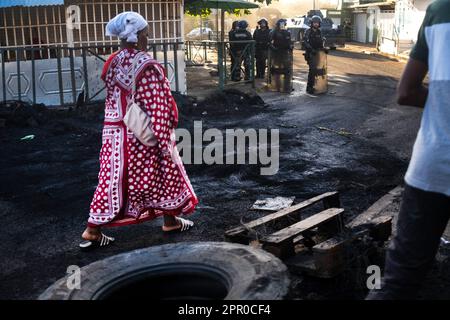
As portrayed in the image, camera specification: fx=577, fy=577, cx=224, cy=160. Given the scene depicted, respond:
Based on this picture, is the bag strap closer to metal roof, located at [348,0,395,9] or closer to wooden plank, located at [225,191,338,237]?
wooden plank, located at [225,191,338,237]

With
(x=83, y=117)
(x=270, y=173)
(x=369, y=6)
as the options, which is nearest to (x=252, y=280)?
(x=270, y=173)

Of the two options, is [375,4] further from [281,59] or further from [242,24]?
[281,59]

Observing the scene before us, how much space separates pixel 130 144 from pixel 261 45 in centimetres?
1313

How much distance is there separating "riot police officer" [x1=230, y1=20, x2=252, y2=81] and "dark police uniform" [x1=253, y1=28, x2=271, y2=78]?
137cm

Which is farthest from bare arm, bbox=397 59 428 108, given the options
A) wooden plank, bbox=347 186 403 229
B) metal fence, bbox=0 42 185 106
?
metal fence, bbox=0 42 185 106

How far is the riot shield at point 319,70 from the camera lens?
1320cm

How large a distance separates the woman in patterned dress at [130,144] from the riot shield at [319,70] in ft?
30.5

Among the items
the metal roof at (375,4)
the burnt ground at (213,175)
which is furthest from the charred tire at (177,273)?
Answer: the metal roof at (375,4)

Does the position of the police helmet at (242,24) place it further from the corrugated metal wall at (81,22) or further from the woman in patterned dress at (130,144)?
the woman in patterned dress at (130,144)

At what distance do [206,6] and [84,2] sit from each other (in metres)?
6.13

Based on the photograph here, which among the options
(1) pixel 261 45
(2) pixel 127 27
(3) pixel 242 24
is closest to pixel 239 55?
(3) pixel 242 24

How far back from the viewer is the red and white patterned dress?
4.28 metres

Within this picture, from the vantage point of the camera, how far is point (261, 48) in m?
17.0
